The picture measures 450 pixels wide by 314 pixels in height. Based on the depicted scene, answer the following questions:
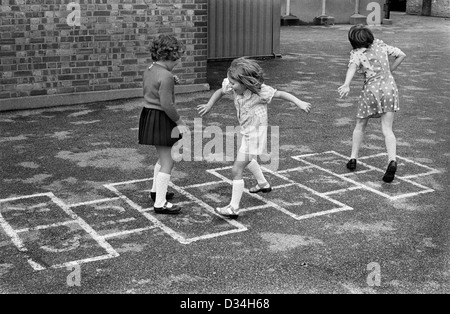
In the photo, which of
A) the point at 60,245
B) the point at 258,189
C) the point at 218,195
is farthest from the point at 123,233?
the point at 258,189

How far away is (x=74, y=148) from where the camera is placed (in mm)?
8375

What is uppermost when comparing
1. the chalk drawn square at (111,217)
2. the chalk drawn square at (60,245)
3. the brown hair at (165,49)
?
the brown hair at (165,49)

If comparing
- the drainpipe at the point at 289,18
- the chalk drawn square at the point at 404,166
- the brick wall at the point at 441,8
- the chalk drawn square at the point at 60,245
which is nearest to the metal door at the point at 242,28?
the chalk drawn square at the point at 404,166

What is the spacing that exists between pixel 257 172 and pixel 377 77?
70.1 inches

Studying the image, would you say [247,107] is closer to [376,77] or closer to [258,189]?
[258,189]

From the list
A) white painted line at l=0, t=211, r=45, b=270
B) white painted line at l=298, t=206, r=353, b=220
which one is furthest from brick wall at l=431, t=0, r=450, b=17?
white painted line at l=0, t=211, r=45, b=270

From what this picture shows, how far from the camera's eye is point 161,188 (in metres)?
6.18

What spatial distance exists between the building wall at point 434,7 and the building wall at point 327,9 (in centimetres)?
484

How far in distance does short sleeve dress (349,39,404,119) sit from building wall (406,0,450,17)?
2325cm

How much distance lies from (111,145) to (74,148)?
0.45 metres

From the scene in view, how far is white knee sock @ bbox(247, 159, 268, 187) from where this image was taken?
22.1 feet

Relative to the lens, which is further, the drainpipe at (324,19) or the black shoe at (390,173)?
the drainpipe at (324,19)

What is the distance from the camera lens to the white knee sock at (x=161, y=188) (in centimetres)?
618

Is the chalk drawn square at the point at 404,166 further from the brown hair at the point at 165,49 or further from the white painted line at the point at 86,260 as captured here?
the white painted line at the point at 86,260
